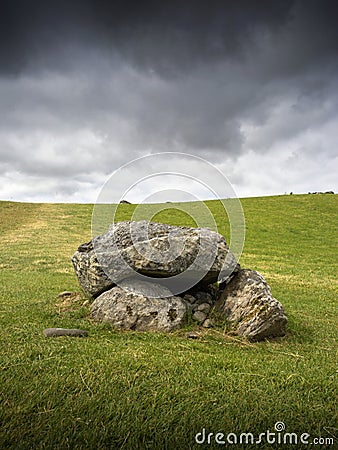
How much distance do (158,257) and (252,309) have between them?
2669mm

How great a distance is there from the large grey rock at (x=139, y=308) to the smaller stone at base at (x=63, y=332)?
104 centimetres

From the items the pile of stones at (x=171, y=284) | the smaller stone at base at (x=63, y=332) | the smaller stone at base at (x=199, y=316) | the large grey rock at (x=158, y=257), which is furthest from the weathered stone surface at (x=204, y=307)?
the smaller stone at base at (x=63, y=332)

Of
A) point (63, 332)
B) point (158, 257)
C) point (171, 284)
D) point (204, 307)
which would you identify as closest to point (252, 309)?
point (204, 307)

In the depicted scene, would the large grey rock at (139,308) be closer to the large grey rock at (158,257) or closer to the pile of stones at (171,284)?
the pile of stones at (171,284)

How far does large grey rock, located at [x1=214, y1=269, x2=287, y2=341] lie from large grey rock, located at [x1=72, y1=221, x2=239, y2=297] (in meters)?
0.54

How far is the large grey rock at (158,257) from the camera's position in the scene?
32.9ft

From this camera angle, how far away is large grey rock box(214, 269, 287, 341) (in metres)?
9.40

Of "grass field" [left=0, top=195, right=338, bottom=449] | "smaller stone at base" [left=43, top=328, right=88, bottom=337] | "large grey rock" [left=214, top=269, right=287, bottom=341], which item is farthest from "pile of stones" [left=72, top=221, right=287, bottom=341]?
"smaller stone at base" [left=43, top=328, right=88, bottom=337]

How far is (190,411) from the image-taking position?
565cm

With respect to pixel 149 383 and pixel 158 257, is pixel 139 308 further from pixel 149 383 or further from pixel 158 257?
pixel 149 383

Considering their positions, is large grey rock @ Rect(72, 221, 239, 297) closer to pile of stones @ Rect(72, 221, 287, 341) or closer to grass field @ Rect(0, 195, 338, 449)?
pile of stones @ Rect(72, 221, 287, 341)

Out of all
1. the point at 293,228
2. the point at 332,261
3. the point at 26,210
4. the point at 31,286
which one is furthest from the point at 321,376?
the point at 26,210

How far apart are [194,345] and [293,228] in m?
40.4

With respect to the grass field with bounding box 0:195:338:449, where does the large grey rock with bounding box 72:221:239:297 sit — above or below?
above
